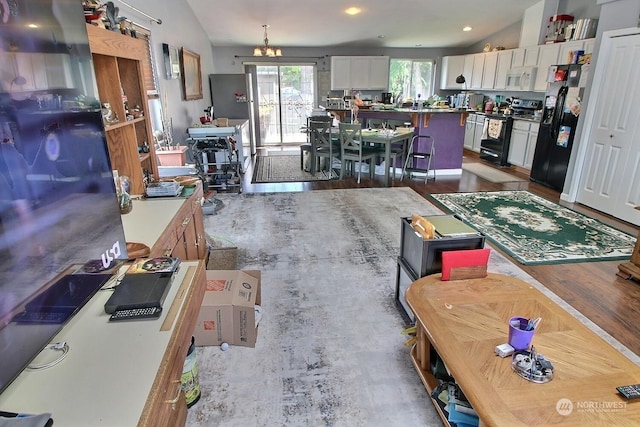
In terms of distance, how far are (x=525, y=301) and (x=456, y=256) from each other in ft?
1.22

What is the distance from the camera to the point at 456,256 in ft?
6.26

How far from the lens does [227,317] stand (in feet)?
6.75

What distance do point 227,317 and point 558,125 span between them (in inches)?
206

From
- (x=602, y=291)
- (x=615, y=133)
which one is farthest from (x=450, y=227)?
(x=615, y=133)

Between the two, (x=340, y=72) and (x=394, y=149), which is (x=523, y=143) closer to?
(x=394, y=149)

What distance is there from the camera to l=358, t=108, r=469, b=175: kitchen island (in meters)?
5.92

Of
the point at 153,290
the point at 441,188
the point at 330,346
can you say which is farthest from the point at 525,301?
the point at 441,188

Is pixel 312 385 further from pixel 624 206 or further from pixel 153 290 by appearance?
pixel 624 206

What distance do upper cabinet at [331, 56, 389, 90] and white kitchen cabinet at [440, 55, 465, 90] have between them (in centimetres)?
144

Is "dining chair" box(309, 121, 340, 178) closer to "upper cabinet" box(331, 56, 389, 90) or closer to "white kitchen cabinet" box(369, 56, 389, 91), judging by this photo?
"upper cabinet" box(331, 56, 389, 90)

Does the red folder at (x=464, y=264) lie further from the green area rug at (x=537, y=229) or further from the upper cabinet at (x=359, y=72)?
the upper cabinet at (x=359, y=72)

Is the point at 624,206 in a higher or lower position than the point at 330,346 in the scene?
higher

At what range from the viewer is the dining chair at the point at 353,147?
5.46m

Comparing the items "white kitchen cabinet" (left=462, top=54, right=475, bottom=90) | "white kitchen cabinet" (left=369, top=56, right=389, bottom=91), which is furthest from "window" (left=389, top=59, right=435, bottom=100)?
"white kitchen cabinet" (left=462, top=54, right=475, bottom=90)
